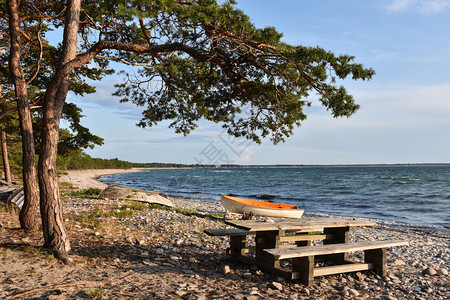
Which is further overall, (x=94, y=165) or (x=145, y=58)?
(x=94, y=165)

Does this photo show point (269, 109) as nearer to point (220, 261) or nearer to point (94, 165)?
point (220, 261)

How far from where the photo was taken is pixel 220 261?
671 cm

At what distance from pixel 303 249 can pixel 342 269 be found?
1.15 meters

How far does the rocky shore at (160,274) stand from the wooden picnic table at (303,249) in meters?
0.20

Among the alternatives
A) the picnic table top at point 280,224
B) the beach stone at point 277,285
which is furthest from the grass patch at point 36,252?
the beach stone at point 277,285

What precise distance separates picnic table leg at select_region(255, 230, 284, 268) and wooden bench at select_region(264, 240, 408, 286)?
0.11m

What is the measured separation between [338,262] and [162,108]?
6749 millimetres

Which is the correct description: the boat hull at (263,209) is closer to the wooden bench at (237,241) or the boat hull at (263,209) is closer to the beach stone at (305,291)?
the wooden bench at (237,241)

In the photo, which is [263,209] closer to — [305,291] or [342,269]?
[342,269]

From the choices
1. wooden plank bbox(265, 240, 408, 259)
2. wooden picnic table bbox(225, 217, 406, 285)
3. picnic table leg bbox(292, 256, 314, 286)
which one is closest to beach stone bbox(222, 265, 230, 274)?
wooden picnic table bbox(225, 217, 406, 285)

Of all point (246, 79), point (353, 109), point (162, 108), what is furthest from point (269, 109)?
point (162, 108)

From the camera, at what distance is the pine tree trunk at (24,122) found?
7.49 m

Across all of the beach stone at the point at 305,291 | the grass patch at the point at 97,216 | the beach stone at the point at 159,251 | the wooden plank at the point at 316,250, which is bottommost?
the beach stone at the point at 305,291

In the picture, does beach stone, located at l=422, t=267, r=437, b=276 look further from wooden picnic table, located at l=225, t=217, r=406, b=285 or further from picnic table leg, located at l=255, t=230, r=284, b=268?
picnic table leg, located at l=255, t=230, r=284, b=268
